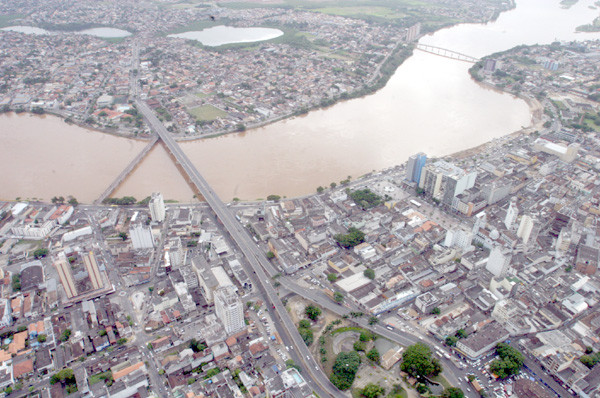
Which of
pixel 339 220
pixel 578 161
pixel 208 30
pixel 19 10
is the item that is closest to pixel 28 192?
pixel 339 220

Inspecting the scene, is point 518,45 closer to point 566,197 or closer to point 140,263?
point 566,197

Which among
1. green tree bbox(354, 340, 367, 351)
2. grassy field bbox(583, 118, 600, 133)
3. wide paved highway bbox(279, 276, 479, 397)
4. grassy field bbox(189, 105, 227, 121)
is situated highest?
grassy field bbox(583, 118, 600, 133)

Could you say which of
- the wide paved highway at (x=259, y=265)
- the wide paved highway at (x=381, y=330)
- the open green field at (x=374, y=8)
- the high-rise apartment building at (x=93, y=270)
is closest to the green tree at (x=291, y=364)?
the wide paved highway at (x=259, y=265)

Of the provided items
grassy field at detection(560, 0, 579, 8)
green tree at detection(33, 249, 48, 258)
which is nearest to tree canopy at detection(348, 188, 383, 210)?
green tree at detection(33, 249, 48, 258)

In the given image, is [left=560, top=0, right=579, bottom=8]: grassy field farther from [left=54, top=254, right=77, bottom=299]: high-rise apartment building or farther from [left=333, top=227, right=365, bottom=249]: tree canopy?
[left=54, top=254, right=77, bottom=299]: high-rise apartment building

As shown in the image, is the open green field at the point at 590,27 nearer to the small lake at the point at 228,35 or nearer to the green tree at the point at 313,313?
the small lake at the point at 228,35

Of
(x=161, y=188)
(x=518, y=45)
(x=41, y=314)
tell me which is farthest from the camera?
(x=518, y=45)

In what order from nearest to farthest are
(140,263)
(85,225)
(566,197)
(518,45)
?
(140,263) → (85,225) → (566,197) → (518,45)
